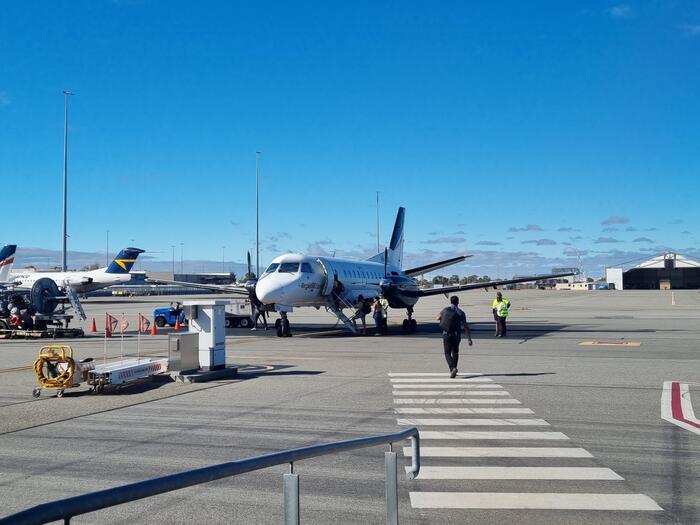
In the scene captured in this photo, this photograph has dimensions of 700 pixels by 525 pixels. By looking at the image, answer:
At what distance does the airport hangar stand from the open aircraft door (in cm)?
14876

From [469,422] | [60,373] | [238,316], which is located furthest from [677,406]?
[238,316]

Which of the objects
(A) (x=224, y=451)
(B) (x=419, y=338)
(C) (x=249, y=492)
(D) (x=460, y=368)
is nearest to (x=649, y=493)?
(C) (x=249, y=492)

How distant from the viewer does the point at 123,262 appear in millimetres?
64438

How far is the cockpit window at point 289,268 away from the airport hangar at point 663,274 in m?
151

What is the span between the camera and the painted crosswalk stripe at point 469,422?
408 inches

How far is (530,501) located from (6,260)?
51261mm

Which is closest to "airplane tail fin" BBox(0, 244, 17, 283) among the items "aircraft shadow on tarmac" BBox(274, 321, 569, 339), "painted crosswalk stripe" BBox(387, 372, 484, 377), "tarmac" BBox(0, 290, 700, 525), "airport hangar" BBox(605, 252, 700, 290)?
"aircraft shadow on tarmac" BBox(274, 321, 569, 339)

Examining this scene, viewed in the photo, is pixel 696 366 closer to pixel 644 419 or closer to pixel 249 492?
pixel 644 419

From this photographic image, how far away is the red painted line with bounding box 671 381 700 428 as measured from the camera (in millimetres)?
10422

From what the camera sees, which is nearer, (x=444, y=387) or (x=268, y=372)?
(x=444, y=387)

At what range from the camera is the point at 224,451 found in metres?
8.59

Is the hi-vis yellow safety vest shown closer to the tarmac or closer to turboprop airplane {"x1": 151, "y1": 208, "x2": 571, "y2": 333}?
turboprop airplane {"x1": 151, "y1": 208, "x2": 571, "y2": 333}

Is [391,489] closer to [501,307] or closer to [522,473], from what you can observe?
[522,473]

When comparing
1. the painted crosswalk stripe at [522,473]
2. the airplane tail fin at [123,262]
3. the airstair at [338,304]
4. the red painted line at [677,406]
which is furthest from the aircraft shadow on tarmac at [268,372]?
the airplane tail fin at [123,262]
